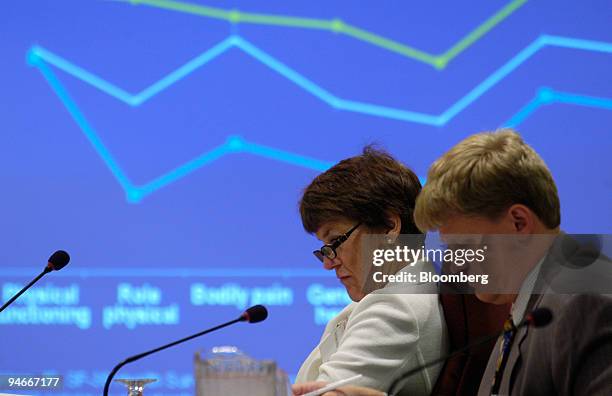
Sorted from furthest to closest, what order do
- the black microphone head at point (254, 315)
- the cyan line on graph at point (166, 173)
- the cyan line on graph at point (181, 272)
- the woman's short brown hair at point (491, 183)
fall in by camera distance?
the cyan line on graph at point (166, 173), the cyan line on graph at point (181, 272), the black microphone head at point (254, 315), the woman's short brown hair at point (491, 183)

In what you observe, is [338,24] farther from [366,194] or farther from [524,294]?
[524,294]

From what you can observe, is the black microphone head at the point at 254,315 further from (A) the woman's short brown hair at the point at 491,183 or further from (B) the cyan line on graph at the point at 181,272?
(B) the cyan line on graph at the point at 181,272

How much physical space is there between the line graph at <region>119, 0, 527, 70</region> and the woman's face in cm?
171

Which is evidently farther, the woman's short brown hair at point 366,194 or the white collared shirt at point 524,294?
the woman's short brown hair at point 366,194

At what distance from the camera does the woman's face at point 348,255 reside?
2.40 meters

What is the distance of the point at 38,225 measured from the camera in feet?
12.5

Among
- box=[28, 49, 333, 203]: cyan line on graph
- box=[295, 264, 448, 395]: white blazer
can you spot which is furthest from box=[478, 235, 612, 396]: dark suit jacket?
box=[28, 49, 333, 203]: cyan line on graph

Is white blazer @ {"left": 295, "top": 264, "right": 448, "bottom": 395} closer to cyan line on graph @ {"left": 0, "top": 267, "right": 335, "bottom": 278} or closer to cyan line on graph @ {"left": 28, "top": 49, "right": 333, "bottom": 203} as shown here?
cyan line on graph @ {"left": 0, "top": 267, "right": 335, "bottom": 278}

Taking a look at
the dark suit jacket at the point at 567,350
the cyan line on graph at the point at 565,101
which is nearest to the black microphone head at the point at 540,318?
the dark suit jacket at the point at 567,350

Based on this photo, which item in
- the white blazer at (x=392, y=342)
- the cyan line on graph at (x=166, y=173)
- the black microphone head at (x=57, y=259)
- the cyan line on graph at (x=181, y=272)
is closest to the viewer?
the white blazer at (x=392, y=342)

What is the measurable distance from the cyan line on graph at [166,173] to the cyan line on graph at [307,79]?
0.30 feet

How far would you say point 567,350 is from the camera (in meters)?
1.40

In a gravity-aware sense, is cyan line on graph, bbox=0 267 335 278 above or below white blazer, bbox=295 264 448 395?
above

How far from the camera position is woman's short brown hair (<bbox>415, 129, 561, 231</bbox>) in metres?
1.64
